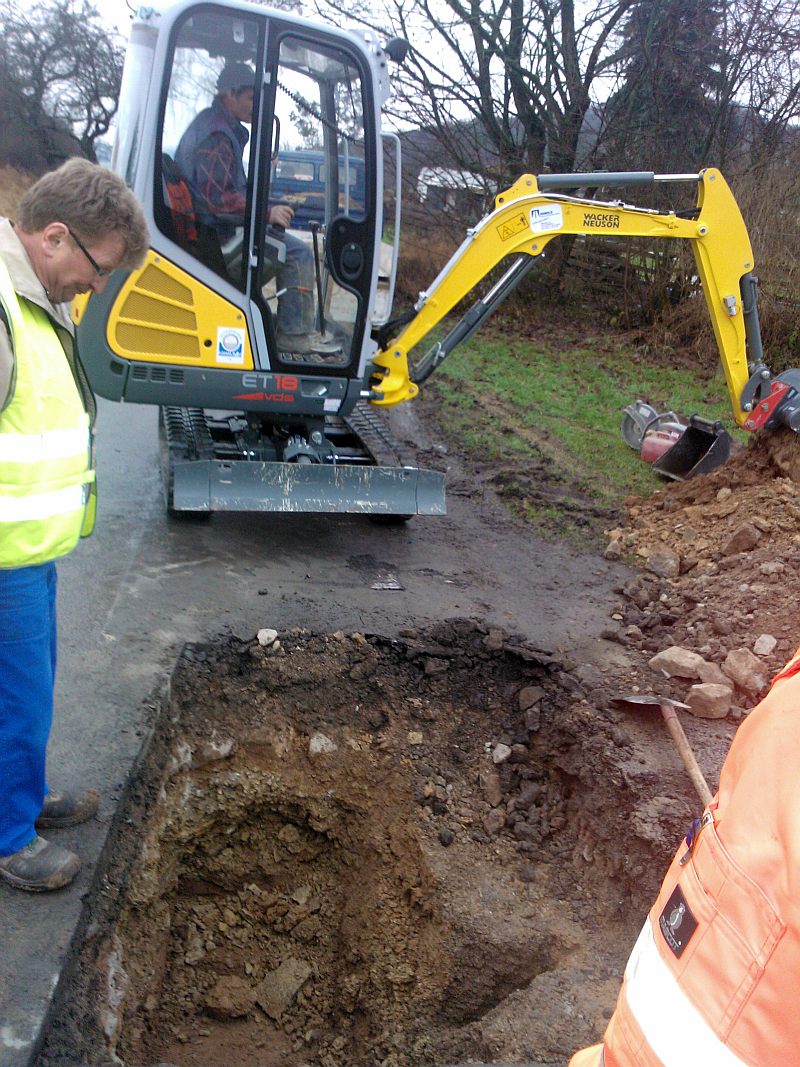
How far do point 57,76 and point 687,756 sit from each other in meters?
28.3

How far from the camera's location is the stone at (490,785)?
409 cm

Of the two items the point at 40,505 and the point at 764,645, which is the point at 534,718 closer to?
the point at 764,645

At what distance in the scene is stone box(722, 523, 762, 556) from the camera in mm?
6090

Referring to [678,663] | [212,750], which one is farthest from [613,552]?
[212,750]

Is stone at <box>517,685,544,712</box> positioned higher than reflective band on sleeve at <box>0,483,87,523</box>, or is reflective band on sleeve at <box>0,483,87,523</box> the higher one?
reflective band on sleeve at <box>0,483,87,523</box>

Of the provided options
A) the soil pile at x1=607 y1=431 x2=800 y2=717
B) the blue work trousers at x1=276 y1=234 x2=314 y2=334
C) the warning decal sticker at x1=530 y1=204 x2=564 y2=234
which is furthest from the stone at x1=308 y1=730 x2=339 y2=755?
the warning decal sticker at x1=530 y1=204 x2=564 y2=234

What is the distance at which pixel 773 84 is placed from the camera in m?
14.4

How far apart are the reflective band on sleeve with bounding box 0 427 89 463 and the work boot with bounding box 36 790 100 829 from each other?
4.73 ft

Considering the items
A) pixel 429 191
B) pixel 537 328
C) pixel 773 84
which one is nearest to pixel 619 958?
pixel 537 328

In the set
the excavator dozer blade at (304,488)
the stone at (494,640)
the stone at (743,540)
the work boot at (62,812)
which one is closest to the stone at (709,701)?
the stone at (494,640)

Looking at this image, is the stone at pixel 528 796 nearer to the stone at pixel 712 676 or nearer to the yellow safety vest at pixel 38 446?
the stone at pixel 712 676

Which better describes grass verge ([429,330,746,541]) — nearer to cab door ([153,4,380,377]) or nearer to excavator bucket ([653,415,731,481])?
excavator bucket ([653,415,731,481])

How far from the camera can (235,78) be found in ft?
18.2

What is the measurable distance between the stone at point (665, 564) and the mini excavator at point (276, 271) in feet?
5.35
